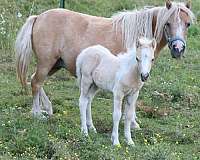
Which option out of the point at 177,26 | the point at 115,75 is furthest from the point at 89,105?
the point at 177,26

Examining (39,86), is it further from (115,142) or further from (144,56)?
(144,56)

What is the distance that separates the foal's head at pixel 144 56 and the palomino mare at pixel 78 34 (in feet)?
3.65

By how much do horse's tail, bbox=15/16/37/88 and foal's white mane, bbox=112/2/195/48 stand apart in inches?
49.4

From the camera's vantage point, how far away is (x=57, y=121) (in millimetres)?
7859

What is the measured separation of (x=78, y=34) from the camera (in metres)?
8.18

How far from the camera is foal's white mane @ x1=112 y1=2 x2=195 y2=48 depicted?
7.82 meters

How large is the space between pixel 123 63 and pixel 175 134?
136 centimetres

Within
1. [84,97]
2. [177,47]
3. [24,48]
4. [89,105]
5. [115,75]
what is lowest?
[89,105]

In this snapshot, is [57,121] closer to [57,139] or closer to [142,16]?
[57,139]

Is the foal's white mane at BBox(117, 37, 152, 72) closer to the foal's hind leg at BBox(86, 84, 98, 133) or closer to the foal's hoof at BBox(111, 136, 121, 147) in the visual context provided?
the foal's hind leg at BBox(86, 84, 98, 133)

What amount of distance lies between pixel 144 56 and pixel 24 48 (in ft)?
7.92

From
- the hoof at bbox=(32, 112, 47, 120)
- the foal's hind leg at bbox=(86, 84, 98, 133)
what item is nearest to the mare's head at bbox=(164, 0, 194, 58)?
the foal's hind leg at bbox=(86, 84, 98, 133)

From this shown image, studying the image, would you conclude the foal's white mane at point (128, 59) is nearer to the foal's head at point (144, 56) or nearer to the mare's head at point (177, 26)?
the foal's head at point (144, 56)

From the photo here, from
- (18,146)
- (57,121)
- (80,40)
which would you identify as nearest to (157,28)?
(80,40)
